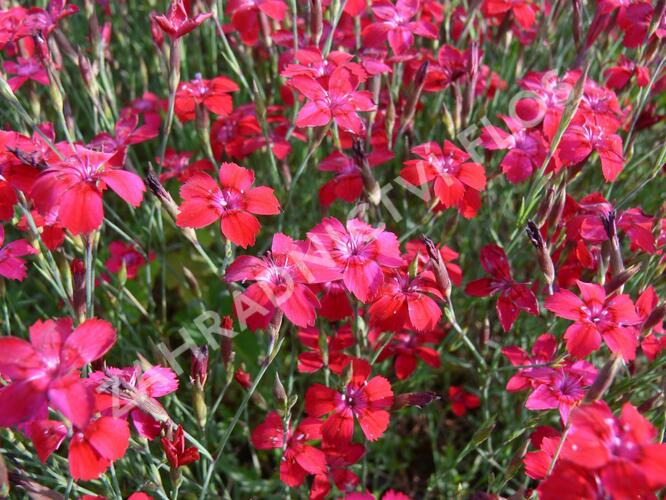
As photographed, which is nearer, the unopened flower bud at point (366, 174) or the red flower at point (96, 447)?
the red flower at point (96, 447)

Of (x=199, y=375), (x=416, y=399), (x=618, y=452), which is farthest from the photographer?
(x=416, y=399)

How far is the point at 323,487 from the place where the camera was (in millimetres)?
1534

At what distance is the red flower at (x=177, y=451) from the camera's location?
47.6 inches

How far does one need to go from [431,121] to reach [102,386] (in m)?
1.46

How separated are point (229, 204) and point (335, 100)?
0.39 metres

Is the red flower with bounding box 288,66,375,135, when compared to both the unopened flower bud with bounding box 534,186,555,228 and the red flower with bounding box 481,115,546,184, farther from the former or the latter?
the unopened flower bud with bounding box 534,186,555,228

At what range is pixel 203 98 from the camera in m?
1.92

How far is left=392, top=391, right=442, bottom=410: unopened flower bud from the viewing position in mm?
1434

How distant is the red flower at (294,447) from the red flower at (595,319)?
63 cm

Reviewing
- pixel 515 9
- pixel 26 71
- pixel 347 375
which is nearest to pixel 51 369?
pixel 347 375

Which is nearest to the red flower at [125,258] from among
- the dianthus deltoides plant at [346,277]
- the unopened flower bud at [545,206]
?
the dianthus deltoides plant at [346,277]

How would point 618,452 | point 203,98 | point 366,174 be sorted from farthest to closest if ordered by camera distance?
1. point 203,98
2. point 366,174
3. point 618,452

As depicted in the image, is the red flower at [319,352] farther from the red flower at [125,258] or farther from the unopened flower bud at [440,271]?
the red flower at [125,258]

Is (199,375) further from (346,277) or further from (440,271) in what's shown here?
(440,271)
